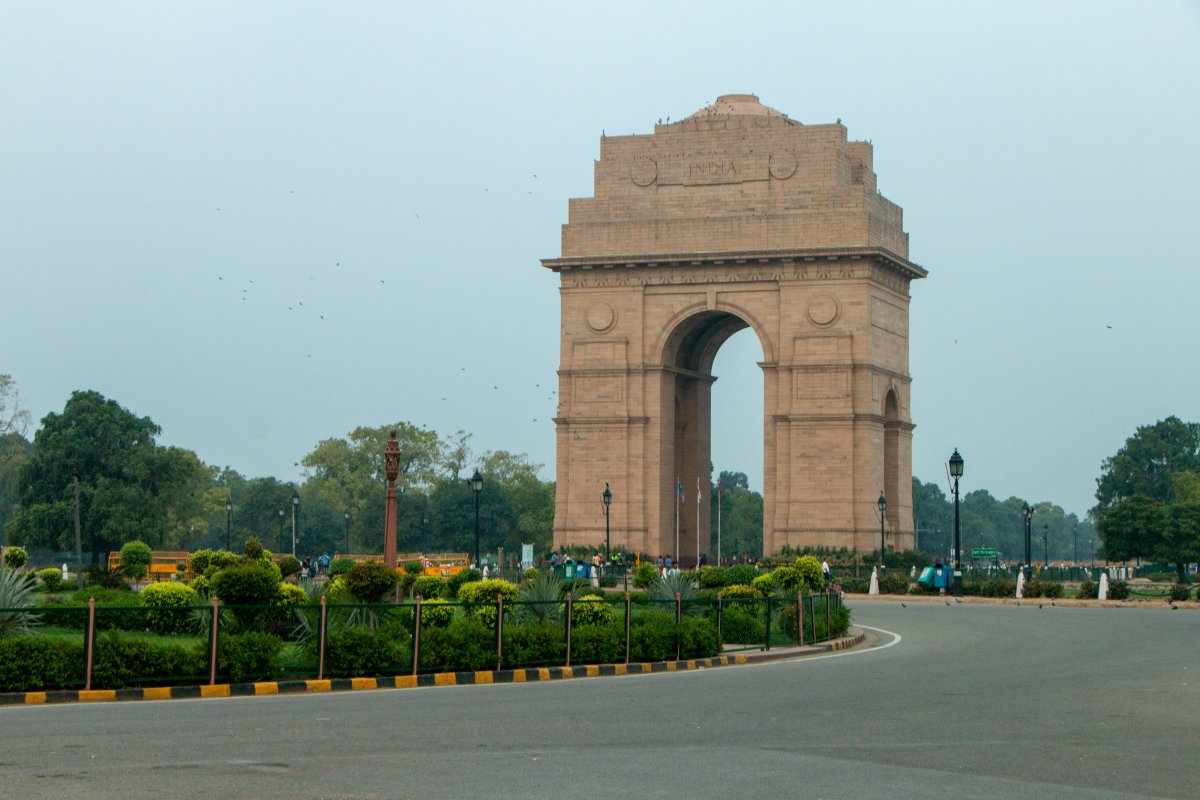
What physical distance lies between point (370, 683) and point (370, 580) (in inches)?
136

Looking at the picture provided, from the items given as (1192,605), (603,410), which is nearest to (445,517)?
(603,410)

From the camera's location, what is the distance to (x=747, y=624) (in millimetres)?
27094

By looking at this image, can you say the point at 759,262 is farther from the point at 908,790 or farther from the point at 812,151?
the point at 908,790

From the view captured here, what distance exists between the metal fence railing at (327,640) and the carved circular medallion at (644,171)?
36.2 m

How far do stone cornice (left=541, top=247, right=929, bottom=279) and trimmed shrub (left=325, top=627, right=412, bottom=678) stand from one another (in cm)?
3972

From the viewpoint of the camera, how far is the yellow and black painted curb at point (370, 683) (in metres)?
18.8

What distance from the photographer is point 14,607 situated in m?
20.5

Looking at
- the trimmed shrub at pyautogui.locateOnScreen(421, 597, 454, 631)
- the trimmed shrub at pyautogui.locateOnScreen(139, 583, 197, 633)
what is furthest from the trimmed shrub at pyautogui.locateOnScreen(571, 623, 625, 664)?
the trimmed shrub at pyautogui.locateOnScreen(139, 583, 197, 633)

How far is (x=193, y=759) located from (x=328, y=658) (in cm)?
767

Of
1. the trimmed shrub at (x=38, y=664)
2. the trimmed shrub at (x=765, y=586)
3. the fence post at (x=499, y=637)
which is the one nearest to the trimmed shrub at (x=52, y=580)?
the trimmed shrub at (x=765, y=586)

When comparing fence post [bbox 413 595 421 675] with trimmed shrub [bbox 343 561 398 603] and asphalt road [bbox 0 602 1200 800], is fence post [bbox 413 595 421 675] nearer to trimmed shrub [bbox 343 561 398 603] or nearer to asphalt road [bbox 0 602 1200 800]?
asphalt road [bbox 0 602 1200 800]

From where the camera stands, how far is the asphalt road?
480 inches

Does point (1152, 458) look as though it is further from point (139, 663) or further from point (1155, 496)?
point (139, 663)

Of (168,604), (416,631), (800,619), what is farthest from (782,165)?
(416,631)
